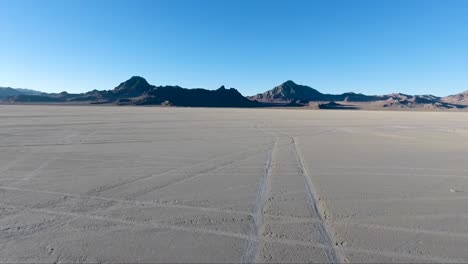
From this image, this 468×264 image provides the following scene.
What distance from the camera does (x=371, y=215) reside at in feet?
18.9

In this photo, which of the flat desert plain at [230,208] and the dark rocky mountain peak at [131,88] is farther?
the dark rocky mountain peak at [131,88]

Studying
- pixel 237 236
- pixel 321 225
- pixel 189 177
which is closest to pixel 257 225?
pixel 237 236

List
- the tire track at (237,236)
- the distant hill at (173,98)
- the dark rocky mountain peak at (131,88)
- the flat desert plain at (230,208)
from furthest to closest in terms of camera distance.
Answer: the dark rocky mountain peak at (131,88) < the distant hill at (173,98) < the flat desert plain at (230,208) < the tire track at (237,236)

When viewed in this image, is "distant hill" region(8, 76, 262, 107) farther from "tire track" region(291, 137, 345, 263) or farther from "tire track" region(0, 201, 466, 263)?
"tire track" region(0, 201, 466, 263)

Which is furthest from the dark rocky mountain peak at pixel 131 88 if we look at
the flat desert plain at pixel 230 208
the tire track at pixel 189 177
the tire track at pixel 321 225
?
the tire track at pixel 321 225

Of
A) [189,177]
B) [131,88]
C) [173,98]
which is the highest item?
[131,88]

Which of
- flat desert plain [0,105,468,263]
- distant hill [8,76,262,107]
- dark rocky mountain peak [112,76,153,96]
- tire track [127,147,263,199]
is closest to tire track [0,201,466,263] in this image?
flat desert plain [0,105,468,263]

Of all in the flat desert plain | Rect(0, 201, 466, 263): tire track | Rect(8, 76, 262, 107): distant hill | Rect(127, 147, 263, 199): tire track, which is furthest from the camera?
Rect(8, 76, 262, 107): distant hill

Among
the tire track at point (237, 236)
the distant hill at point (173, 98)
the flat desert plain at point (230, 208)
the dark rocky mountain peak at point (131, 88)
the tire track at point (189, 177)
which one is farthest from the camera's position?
the dark rocky mountain peak at point (131, 88)

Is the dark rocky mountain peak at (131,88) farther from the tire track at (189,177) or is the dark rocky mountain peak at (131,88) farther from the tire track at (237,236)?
the tire track at (237,236)

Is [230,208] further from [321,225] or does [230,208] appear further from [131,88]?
[131,88]

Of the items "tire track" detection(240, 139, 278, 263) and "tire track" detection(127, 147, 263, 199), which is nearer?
"tire track" detection(240, 139, 278, 263)

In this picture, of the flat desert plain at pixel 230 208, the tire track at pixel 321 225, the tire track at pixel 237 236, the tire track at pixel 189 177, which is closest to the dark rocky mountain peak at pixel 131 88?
the tire track at pixel 189 177

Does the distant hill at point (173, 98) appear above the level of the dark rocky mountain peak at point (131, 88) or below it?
below
